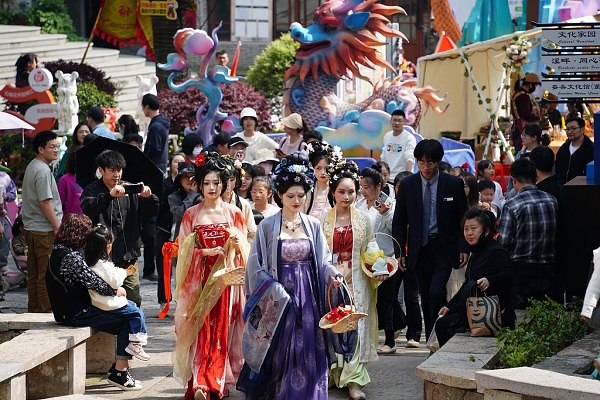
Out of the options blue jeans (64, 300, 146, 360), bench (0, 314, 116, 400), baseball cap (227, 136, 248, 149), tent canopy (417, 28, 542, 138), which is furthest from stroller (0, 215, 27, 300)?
tent canopy (417, 28, 542, 138)

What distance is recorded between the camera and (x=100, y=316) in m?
8.26

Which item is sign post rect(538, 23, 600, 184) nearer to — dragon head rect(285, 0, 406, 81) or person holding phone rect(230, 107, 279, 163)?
person holding phone rect(230, 107, 279, 163)

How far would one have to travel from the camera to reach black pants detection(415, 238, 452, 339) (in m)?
8.85

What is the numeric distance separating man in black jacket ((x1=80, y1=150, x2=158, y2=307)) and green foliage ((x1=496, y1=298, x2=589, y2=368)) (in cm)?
306

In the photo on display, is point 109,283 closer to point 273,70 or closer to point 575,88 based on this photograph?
point 575,88

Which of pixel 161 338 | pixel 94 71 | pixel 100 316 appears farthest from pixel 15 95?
pixel 100 316

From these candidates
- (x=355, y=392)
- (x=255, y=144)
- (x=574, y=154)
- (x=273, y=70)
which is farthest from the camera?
(x=273, y=70)

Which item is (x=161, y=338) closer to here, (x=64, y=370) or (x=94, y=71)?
(x=64, y=370)

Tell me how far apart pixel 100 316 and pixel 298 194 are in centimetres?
176

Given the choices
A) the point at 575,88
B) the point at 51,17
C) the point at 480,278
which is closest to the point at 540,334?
the point at 480,278

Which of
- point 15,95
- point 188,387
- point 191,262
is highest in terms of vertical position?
point 15,95

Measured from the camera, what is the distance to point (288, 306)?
736 cm

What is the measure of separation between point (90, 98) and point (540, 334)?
14096mm

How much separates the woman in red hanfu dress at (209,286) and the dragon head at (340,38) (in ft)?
26.8
